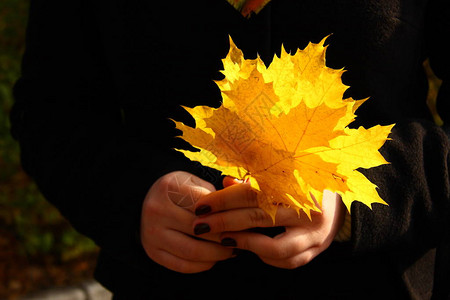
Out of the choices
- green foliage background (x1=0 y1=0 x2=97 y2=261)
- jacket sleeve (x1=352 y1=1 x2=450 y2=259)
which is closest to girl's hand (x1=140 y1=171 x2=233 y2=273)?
jacket sleeve (x1=352 y1=1 x2=450 y2=259)

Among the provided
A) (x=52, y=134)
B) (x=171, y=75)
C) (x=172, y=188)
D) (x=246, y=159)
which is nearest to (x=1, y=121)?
(x=52, y=134)

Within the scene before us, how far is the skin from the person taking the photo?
77 centimetres

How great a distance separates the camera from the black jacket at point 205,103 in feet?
3.01

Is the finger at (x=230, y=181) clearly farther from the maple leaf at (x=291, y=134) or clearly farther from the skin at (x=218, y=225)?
the maple leaf at (x=291, y=134)

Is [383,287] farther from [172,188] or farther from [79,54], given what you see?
[79,54]

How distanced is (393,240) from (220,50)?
0.59 metres

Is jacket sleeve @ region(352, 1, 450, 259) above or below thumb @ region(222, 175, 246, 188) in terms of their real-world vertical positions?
above

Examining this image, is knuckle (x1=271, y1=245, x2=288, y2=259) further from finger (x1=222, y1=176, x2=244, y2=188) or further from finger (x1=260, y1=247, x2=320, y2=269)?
finger (x1=222, y1=176, x2=244, y2=188)

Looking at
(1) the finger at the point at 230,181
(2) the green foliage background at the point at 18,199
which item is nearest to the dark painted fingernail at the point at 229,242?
(1) the finger at the point at 230,181

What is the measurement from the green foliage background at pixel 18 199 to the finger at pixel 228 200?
2.45 metres

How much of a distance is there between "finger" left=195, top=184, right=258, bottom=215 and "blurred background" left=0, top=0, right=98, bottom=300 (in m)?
2.45

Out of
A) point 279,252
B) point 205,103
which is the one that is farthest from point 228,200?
point 205,103

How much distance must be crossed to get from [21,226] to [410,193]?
9.10 feet

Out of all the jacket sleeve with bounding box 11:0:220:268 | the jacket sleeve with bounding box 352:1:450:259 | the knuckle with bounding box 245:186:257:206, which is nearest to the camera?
the knuckle with bounding box 245:186:257:206
